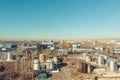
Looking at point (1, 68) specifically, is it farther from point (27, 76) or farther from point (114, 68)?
point (114, 68)

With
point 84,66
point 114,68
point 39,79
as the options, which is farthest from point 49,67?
point 114,68

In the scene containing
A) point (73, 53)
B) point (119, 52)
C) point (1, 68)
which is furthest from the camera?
point (73, 53)

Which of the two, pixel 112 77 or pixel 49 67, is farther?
pixel 49 67

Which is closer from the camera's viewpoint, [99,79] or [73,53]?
[99,79]

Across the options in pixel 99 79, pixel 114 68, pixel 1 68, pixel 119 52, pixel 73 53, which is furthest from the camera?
Result: pixel 73 53

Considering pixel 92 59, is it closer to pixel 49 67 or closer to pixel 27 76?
pixel 49 67

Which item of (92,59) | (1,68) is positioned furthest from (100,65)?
(1,68)

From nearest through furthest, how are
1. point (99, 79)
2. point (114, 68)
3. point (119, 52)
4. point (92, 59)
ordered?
1. point (99, 79)
2. point (114, 68)
3. point (92, 59)
4. point (119, 52)

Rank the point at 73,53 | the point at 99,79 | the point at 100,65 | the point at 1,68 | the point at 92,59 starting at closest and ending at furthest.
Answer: the point at 99,79
the point at 1,68
the point at 100,65
the point at 92,59
the point at 73,53
